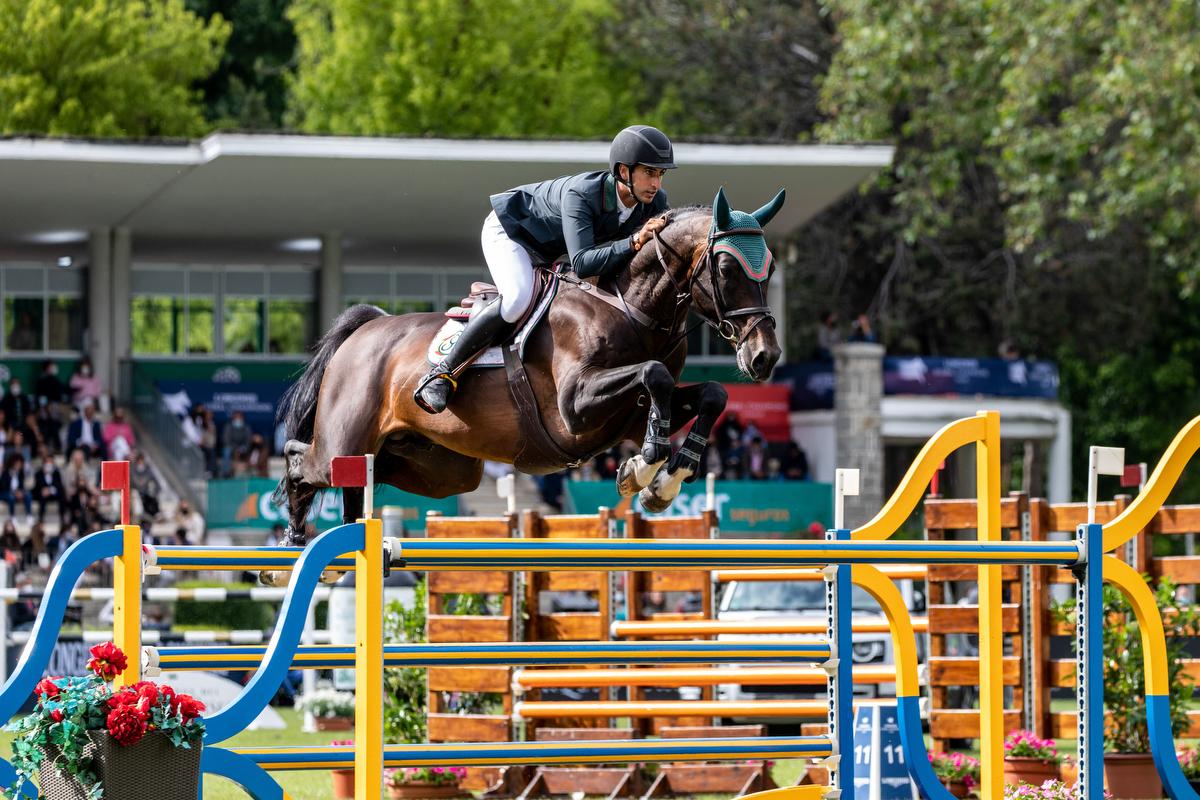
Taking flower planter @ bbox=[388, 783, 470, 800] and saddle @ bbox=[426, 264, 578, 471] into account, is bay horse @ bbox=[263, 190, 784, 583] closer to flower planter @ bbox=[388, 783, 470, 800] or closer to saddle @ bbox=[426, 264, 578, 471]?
saddle @ bbox=[426, 264, 578, 471]

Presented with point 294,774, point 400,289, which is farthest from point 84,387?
point 294,774

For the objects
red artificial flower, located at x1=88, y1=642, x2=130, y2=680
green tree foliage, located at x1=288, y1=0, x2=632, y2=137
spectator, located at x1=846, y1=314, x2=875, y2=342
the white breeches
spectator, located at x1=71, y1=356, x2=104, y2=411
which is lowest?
red artificial flower, located at x1=88, y1=642, x2=130, y2=680

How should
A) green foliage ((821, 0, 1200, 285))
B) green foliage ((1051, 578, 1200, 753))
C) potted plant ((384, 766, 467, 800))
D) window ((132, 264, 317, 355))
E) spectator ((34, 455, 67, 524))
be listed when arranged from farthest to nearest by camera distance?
window ((132, 264, 317, 355))
spectator ((34, 455, 67, 524))
green foliage ((821, 0, 1200, 285))
potted plant ((384, 766, 467, 800))
green foliage ((1051, 578, 1200, 753))

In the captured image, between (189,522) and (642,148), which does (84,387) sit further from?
(642,148)

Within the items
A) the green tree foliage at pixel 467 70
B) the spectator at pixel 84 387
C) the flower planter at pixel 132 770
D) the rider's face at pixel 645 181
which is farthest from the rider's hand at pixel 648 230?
the green tree foliage at pixel 467 70

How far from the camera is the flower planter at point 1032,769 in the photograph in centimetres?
786

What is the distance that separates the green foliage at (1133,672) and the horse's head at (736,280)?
3.41 m

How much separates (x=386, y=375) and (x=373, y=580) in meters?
2.13

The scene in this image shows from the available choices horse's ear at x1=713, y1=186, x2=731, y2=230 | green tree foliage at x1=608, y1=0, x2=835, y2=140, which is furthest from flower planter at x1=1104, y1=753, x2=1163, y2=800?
green tree foliage at x1=608, y1=0, x2=835, y2=140

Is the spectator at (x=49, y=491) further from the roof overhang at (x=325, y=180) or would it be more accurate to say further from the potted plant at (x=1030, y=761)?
the potted plant at (x=1030, y=761)

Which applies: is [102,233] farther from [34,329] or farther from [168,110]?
[168,110]

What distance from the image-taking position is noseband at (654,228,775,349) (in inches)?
217

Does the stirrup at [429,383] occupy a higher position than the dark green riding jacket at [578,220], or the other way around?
the dark green riding jacket at [578,220]

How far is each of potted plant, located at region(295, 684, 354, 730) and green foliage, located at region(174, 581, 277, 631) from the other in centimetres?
382
